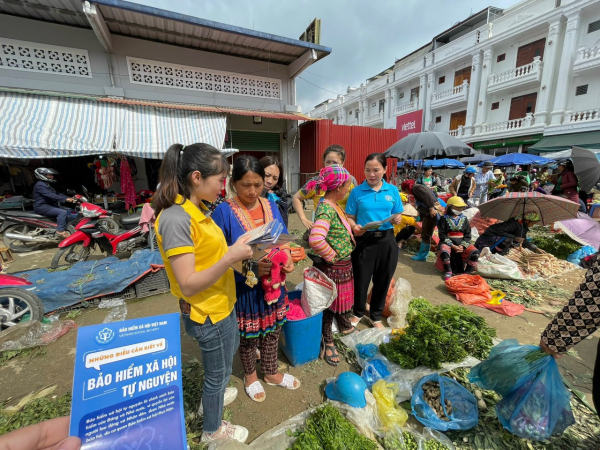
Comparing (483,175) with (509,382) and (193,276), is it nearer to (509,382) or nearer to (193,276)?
(509,382)

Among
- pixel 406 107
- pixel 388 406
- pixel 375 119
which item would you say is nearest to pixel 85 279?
pixel 388 406

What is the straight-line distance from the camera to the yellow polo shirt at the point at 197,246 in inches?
45.4

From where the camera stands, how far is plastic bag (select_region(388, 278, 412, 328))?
116 inches

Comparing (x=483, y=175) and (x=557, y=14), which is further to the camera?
(x=557, y=14)

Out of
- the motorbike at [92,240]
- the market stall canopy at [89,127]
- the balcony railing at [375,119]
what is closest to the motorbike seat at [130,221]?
the motorbike at [92,240]

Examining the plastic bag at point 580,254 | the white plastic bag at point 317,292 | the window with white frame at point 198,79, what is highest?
the window with white frame at point 198,79

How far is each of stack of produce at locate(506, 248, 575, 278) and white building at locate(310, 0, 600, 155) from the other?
41.9 ft

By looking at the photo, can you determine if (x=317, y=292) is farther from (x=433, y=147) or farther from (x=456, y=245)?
(x=433, y=147)

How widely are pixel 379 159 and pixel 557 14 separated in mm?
21750

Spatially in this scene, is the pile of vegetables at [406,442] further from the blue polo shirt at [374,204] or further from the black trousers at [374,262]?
the blue polo shirt at [374,204]

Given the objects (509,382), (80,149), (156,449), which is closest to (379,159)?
(509,382)

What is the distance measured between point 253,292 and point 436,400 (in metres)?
1.59

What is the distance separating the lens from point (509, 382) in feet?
5.24

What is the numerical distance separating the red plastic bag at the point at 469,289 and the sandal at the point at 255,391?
305 centimetres
